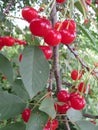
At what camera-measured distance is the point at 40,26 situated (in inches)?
31.0

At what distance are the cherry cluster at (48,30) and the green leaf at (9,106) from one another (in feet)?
0.74

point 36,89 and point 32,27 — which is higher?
point 32,27

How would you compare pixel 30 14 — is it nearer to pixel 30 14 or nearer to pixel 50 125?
pixel 30 14

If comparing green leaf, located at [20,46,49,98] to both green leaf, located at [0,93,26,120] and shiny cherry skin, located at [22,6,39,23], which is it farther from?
green leaf, located at [0,93,26,120]

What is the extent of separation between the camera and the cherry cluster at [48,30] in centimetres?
80

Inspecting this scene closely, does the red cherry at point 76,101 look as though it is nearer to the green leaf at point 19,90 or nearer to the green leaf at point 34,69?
the green leaf at point 34,69

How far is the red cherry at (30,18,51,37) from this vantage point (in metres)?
0.79

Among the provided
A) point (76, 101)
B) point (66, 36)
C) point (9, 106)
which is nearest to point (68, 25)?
point (66, 36)

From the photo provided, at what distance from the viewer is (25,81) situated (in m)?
0.86

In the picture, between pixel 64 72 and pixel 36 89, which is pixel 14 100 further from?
pixel 64 72

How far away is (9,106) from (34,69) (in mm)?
214

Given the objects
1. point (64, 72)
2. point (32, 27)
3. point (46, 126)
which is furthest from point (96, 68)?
point (64, 72)

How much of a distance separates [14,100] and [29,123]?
13 cm

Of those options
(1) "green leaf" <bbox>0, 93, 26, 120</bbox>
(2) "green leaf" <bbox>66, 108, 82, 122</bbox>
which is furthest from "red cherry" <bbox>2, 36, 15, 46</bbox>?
(2) "green leaf" <bbox>66, 108, 82, 122</bbox>
